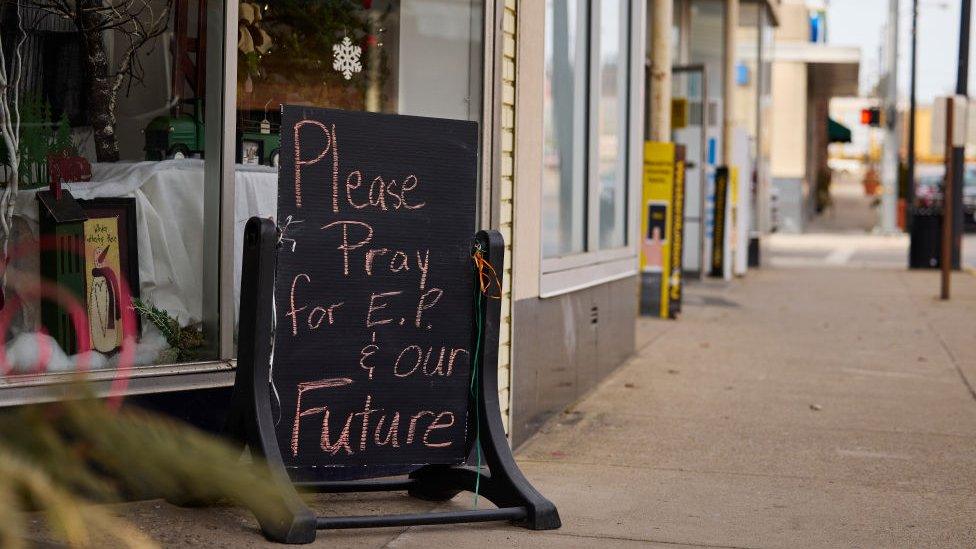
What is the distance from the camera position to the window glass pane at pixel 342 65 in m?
5.12

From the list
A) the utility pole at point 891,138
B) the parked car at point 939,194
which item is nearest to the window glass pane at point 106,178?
the utility pole at point 891,138

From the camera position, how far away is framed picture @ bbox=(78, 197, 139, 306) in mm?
4852

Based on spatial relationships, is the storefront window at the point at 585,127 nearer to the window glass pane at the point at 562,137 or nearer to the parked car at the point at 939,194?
the window glass pane at the point at 562,137

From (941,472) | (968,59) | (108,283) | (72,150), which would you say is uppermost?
(968,59)

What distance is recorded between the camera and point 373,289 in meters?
4.48

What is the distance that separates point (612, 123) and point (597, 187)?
848 millimetres

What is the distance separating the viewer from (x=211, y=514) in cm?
457

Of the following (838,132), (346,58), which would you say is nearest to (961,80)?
(838,132)

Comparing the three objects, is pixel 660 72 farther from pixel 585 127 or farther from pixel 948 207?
pixel 585 127

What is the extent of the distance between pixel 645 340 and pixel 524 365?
483 centimetres

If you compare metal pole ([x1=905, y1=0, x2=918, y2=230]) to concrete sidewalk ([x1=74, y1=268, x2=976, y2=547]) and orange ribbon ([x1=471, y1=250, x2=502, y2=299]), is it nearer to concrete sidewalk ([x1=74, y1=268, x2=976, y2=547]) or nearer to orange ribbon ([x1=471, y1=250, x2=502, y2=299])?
concrete sidewalk ([x1=74, y1=268, x2=976, y2=547])

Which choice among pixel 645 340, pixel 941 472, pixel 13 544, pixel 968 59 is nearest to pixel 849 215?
pixel 968 59

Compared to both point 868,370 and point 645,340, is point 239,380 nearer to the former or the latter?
point 868,370

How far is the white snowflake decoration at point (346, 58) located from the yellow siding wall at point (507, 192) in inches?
29.1
